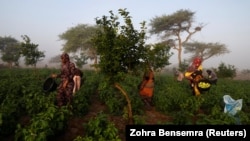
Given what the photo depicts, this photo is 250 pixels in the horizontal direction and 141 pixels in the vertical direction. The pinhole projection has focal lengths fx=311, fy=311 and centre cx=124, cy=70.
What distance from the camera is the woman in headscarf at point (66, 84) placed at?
847cm

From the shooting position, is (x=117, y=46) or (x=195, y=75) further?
(x=195, y=75)

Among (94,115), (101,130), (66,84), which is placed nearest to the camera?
(101,130)

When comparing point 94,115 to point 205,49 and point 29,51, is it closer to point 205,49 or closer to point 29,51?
point 29,51

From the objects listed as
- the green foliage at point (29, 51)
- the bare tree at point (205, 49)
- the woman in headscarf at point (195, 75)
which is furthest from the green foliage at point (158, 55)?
the bare tree at point (205, 49)

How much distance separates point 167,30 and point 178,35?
1520 mm

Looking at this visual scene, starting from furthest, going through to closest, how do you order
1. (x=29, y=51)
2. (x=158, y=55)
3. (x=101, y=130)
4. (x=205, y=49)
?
(x=205, y=49)
(x=29, y=51)
(x=158, y=55)
(x=101, y=130)

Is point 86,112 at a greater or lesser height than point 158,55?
lesser

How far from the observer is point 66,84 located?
8.59 meters

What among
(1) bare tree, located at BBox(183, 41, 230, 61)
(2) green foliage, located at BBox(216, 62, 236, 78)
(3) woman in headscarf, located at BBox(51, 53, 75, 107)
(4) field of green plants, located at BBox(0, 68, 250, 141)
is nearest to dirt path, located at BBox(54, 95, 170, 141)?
(4) field of green plants, located at BBox(0, 68, 250, 141)

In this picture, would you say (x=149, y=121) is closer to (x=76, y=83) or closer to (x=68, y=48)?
(x=76, y=83)

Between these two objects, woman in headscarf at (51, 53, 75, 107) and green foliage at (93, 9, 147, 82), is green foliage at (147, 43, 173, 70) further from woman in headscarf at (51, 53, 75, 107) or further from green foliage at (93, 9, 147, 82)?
woman in headscarf at (51, 53, 75, 107)

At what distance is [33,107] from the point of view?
8.35 metres

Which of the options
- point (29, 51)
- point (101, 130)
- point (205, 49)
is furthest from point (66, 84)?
point (205, 49)

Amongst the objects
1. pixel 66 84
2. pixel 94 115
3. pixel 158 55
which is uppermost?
pixel 158 55
